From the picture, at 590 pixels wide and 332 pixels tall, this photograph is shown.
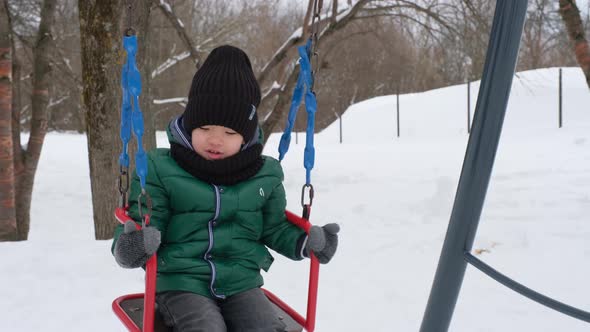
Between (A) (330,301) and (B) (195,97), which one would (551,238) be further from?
(B) (195,97)

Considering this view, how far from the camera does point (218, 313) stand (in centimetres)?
181

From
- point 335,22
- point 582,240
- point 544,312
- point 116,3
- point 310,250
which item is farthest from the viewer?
point 335,22

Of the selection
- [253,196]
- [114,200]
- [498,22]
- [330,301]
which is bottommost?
[330,301]

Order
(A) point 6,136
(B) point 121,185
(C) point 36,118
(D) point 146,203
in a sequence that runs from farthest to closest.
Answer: (C) point 36,118
(A) point 6,136
(B) point 121,185
(D) point 146,203

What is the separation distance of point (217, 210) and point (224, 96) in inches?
15.1

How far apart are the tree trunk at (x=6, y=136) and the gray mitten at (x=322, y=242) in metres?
5.67

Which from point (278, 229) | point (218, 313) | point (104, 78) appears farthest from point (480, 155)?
point (104, 78)

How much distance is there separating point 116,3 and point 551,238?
3706 mm

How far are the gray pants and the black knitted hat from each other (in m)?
0.56

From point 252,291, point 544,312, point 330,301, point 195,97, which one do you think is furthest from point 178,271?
point 544,312

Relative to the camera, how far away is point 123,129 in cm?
185

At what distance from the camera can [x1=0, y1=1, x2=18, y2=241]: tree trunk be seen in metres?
6.43

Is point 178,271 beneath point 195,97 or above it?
beneath

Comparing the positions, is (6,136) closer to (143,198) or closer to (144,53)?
(144,53)
